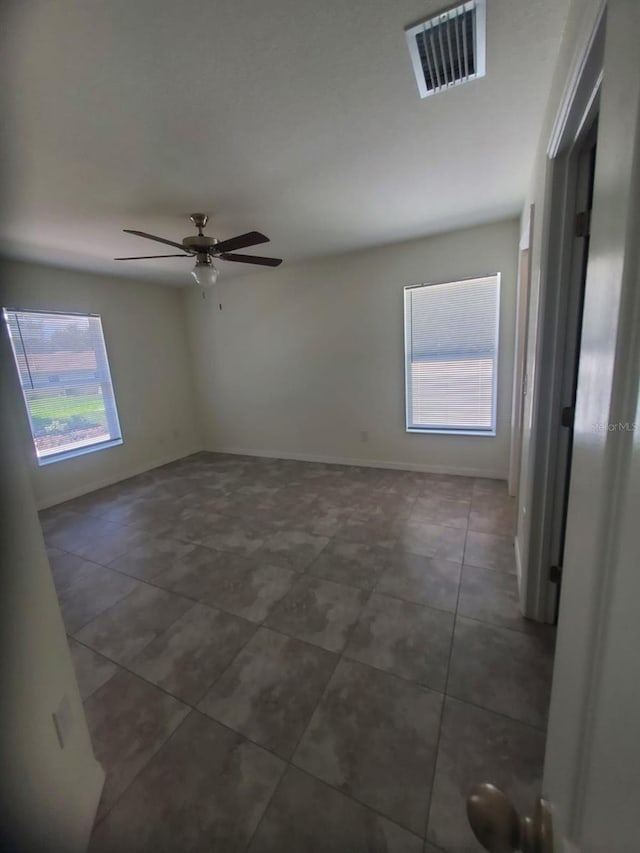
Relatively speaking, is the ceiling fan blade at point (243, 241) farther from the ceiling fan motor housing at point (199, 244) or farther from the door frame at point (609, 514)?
the door frame at point (609, 514)

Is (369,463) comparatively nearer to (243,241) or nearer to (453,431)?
(453,431)

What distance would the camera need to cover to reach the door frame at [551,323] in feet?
4.06

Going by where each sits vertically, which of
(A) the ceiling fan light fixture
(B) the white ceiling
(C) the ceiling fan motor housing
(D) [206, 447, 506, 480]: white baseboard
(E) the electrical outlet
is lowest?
(D) [206, 447, 506, 480]: white baseboard

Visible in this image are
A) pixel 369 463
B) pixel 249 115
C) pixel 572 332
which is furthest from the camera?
pixel 369 463

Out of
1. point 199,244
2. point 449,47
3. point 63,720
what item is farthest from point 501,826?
point 199,244

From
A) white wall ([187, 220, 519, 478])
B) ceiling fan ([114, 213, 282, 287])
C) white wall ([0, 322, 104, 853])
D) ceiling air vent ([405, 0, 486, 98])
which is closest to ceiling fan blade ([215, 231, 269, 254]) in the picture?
ceiling fan ([114, 213, 282, 287])

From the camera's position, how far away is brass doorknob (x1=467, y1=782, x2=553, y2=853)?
1.44 feet

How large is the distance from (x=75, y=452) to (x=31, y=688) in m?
3.72

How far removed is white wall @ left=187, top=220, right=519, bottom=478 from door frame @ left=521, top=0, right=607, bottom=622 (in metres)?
2.07

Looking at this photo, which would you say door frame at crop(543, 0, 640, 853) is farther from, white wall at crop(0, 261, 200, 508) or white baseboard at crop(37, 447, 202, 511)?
white baseboard at crop(37, 447, 202, 511)

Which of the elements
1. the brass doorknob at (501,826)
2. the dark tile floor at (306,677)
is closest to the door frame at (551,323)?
the dark tile floor at (306,677)

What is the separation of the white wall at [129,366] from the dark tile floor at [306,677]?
1.16 m

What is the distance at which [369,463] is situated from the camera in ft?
14.6

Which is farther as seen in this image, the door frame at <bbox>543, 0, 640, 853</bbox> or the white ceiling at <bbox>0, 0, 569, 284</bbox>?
the white ceiling at <bbox>0, 0, 569, 284</bbox>
